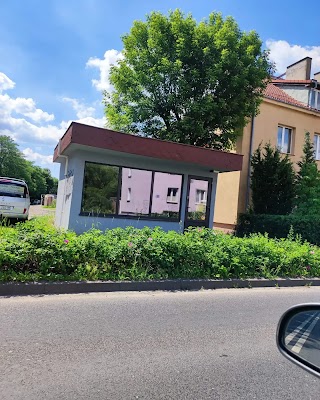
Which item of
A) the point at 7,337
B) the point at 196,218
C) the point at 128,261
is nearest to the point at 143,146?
the point at 196,218

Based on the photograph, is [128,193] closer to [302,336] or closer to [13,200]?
[13,200]

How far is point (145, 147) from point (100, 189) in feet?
7.23

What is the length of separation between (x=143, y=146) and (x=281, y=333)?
33.5 feet

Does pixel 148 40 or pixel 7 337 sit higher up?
pixel 148 40

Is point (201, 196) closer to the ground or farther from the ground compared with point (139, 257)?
farther from the ground

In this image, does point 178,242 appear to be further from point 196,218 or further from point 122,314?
point 196,218

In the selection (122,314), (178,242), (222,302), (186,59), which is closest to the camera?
(122,314)

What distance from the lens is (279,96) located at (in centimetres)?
2172

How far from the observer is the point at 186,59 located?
1653 centimetres

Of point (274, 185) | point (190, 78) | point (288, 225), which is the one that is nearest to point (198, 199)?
point (288, 225)

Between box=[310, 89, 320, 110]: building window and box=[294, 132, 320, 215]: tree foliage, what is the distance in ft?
21.1

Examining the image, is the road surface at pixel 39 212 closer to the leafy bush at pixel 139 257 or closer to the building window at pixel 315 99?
the leafy bush at pixel 139 257

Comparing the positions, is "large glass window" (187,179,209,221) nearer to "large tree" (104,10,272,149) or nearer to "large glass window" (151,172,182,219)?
"large glass window" (151,172,182,219)

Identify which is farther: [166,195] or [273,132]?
[273,132]
